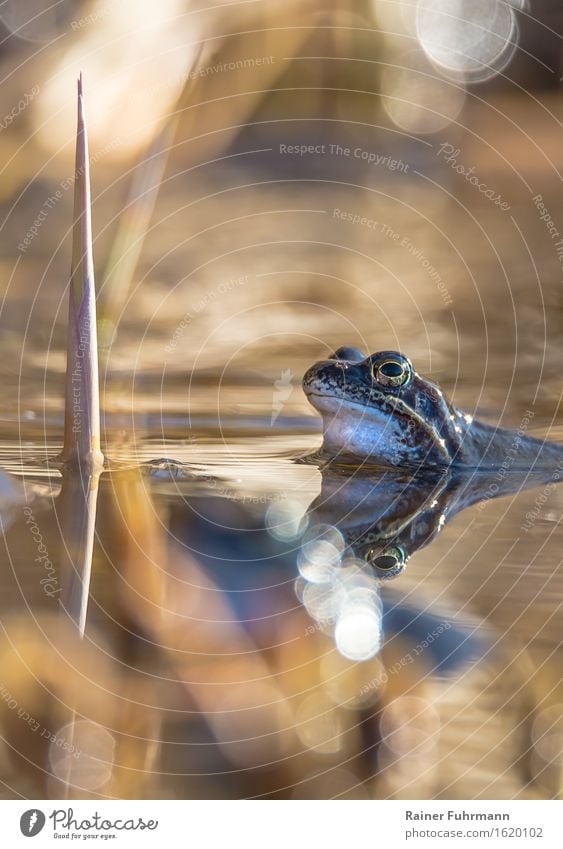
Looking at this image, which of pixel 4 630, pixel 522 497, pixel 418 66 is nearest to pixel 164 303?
pixel 418 66

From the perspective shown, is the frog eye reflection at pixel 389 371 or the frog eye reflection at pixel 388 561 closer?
the frog eye reflection at pixel 388 561

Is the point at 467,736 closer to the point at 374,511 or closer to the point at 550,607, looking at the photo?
the point at 550,607
